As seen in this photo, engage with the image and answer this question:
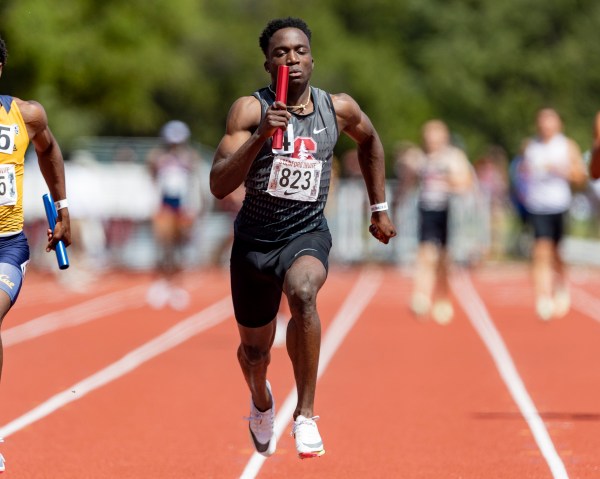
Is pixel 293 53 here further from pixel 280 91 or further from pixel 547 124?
pixel 547 124

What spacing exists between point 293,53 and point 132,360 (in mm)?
6181

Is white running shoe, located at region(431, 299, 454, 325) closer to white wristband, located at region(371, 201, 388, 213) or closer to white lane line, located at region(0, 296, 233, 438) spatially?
white lane line, located at region(0, 296, 233, 438)

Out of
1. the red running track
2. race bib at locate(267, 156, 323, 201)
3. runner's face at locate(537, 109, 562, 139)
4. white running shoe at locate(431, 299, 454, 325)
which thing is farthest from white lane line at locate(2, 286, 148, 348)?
race bib at locate(267, 156, 323, 201)

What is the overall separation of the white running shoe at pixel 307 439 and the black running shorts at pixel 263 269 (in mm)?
652

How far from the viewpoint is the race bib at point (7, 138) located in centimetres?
670

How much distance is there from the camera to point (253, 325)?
6930mm

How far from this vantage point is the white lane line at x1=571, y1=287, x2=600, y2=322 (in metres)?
17.2

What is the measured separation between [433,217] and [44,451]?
882 centimetres

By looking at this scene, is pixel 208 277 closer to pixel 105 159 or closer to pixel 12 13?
pixel 12 13

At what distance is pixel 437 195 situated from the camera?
16.0 m

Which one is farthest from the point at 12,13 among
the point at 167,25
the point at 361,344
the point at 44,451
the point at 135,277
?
the point at 44,451

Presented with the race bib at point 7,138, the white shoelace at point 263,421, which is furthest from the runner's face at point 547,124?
the race bib at point 7,138

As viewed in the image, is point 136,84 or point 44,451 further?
point 136,84

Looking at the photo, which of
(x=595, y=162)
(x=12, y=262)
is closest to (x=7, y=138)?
(x=12, y=262)
